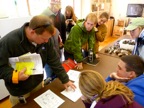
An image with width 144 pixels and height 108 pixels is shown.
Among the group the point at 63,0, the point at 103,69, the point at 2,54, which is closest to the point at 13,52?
the point at 2,54

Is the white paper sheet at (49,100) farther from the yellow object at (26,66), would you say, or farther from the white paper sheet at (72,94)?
the yellow object at (26,66)

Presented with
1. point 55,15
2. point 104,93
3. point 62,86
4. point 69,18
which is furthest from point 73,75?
point 69,18

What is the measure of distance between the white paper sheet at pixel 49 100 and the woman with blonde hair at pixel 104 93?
400mm

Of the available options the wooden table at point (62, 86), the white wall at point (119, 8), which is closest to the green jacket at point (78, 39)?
the wooden table at point (62, 86)

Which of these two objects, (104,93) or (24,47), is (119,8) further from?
(104,93)

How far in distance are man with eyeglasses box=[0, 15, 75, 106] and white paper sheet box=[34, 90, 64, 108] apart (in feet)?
0.42

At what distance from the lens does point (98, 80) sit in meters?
0.73

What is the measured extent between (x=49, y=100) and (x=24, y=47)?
48 cm

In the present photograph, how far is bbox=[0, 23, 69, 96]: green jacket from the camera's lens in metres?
1.04

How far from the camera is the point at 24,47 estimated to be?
111 centimetres

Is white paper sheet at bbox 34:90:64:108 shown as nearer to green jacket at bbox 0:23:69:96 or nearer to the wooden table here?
the wooden table

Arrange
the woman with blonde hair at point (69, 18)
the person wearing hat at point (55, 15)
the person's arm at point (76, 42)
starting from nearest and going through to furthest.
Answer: the person's arm at point (76, 42) < the person wearing hat at point (55, 15) < the woman with blonde hair at point (69, 18)

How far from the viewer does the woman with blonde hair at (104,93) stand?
0.65m

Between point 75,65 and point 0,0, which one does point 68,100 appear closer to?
point 75,65
